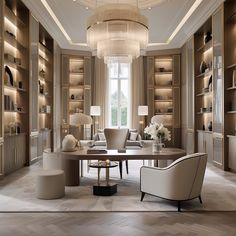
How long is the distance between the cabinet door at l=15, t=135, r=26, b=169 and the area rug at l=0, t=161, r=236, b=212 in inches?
40.7

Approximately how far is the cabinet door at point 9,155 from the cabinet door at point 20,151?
0.69 feet

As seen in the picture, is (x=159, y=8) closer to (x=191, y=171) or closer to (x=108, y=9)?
(x=108, y=9)

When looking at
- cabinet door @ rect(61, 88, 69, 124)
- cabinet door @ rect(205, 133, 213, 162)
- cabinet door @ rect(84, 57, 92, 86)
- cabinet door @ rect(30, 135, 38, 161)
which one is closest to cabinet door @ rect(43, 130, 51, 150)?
cabinet door @ rect(30, 135, 38, 161)

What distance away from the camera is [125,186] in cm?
580

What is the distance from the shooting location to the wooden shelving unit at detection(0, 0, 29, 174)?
7082 mm

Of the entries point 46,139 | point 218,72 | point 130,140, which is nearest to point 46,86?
point 46,139

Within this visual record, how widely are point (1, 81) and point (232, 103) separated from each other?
4.88m

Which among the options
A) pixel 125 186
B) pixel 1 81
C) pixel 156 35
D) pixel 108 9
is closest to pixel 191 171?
pixel 125 186

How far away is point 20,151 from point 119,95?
6.17 m

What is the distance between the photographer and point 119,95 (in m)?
13.1

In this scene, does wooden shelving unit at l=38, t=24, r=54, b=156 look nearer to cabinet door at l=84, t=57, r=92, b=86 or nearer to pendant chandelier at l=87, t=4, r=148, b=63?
cabinet door at l=84, t=57, r=92, b=86

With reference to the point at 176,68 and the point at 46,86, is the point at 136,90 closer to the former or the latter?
the point at 176,68

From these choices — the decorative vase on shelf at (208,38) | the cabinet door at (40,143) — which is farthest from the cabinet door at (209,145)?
the cabinet door at (40,143)

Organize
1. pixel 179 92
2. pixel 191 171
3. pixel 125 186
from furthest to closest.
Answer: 1. pixel 179 92
2. pixel 125 186
3. pixel 191 171
